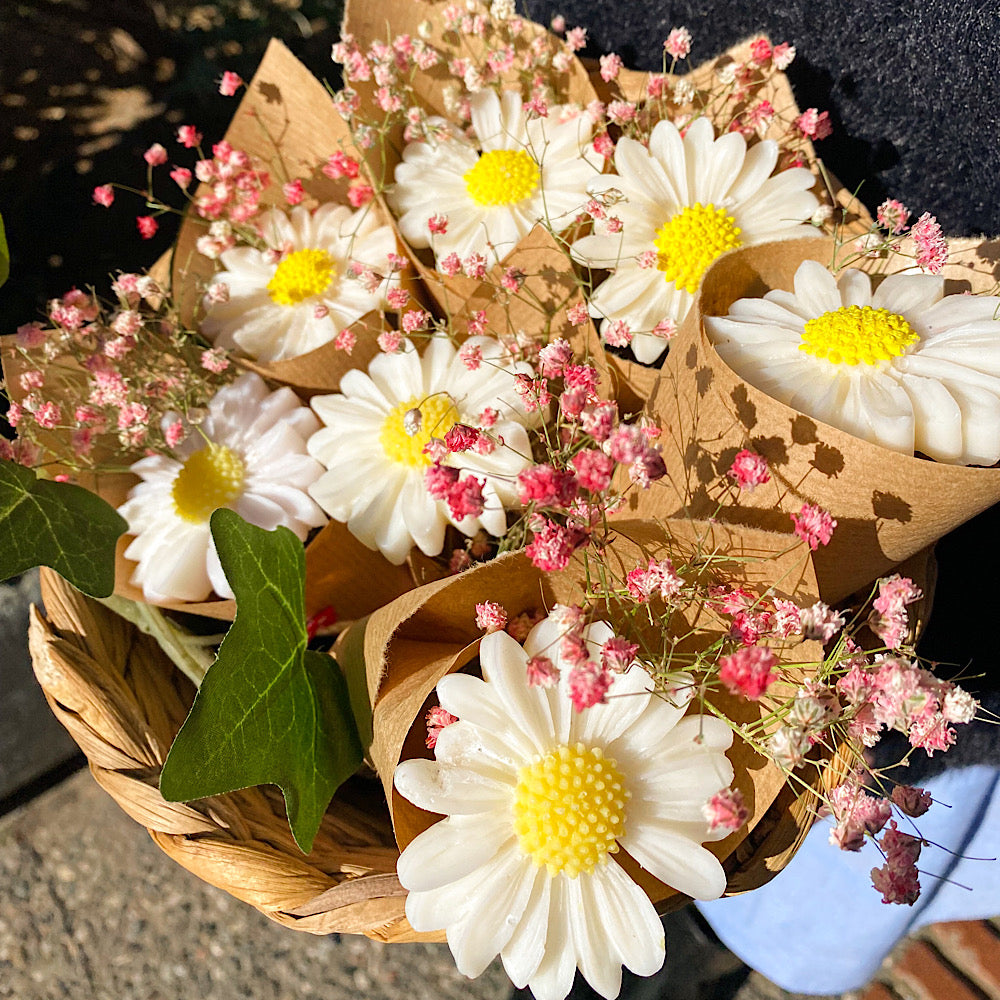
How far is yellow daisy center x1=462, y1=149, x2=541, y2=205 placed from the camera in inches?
22.0

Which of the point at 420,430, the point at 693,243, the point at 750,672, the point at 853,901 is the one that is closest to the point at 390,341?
the point at 420,430

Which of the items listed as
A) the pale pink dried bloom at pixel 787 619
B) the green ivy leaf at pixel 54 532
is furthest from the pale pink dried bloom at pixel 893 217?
the green ivy leaf at pixel 54 532

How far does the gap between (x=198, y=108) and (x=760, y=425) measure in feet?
2.92

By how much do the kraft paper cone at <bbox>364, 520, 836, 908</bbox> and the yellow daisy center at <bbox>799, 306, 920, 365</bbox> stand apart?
97mm

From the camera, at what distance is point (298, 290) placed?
59 centimetres

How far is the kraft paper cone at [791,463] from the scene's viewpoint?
376 mm

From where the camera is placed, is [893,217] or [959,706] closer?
[959,706]

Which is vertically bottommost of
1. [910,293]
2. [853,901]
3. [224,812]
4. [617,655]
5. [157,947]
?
[157,947]

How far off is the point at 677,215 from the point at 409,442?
208 mm

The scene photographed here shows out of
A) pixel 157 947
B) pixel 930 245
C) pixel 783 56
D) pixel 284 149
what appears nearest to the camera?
pixel 930 245

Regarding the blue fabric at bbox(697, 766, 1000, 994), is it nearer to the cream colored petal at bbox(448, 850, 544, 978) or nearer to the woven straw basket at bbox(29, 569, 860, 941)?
the woven straw basket at bbox(29, 569, 860, 941)

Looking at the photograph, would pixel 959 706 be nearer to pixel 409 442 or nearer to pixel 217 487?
pixel 409 442

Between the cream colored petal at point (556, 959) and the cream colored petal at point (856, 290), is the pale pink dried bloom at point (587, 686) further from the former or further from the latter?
the cream colored petal at point (856, 290)

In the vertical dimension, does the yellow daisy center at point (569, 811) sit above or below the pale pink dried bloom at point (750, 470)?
below
